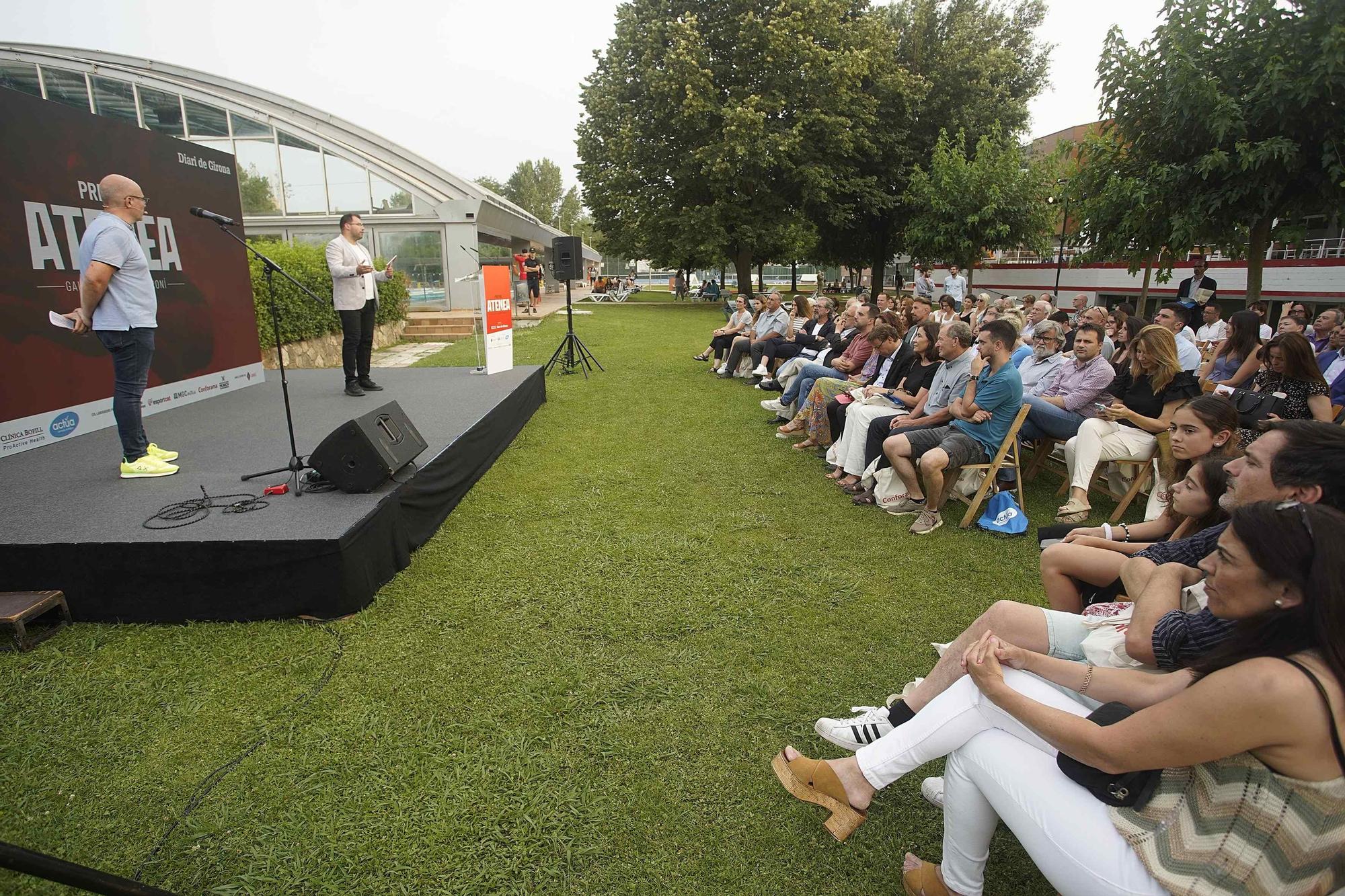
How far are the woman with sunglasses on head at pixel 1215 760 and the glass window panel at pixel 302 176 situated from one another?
58.7ft

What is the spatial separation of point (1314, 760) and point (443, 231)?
702 inches

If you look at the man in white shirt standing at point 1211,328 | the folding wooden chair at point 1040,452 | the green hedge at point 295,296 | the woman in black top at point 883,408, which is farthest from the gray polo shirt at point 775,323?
the green hedge at point 295,296

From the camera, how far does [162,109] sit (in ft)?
49.4

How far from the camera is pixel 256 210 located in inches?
623

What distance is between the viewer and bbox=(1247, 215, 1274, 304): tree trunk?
7.75 meters

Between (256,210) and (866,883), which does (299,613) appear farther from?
(256,210)

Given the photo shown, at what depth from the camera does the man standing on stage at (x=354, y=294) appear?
18.6 ft

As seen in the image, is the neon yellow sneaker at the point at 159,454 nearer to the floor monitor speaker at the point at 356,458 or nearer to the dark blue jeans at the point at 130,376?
the dark blue jeans at the point at 130,376

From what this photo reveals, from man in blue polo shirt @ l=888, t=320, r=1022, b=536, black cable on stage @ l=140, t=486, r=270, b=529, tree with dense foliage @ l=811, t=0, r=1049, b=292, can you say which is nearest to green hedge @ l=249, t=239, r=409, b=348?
black cable on stage @ l=140, t=486, r=270, b=529

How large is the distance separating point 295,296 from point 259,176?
796 cm

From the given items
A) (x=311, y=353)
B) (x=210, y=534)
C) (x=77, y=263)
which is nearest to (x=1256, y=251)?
(x=210, y=534)

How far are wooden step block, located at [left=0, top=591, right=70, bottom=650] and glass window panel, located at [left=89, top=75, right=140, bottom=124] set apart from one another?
16969 millimetres

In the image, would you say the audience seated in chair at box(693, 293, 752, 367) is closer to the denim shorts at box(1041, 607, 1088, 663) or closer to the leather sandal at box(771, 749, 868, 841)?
the denim shorts at box(1041, 607, 1088, 663)

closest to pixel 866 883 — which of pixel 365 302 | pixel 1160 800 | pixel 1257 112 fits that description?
pixel 1160 800
